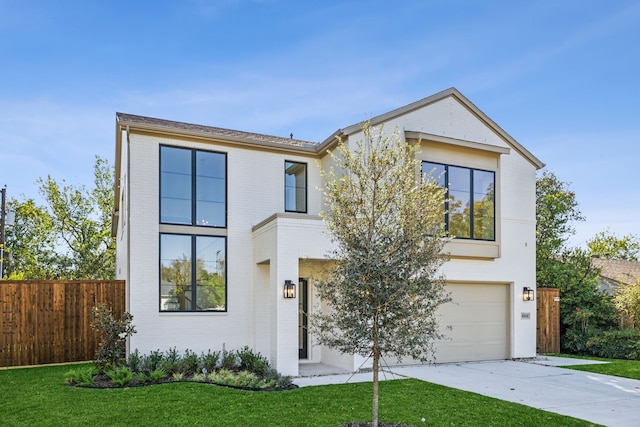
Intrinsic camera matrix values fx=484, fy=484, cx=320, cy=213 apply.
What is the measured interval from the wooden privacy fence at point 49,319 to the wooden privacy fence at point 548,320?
475 inches

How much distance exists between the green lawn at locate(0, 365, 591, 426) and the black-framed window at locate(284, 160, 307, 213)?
16.8ft

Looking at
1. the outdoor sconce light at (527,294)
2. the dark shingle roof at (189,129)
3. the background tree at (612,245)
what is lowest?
the outdoor sconce light at (527,294)

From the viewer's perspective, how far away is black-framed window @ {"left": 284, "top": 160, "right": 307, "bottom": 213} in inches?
499

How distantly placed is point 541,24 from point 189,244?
10658 millimetres

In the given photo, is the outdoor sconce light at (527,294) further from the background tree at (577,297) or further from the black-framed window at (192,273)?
the black-framed window at (192,273)

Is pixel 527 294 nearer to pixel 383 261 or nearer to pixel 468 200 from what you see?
pixel 468 200

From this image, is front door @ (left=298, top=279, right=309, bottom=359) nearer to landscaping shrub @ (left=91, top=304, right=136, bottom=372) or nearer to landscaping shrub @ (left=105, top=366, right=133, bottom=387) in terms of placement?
landscaping shrub @ (left=91, top=304, right=136, bottom=372)

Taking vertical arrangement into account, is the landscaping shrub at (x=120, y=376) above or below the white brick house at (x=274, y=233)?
below

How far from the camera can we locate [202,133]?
1147 cm

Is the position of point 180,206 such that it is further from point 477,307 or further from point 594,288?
point 594,288

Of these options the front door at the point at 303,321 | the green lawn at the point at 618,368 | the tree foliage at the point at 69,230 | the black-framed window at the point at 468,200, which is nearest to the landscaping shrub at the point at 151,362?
the front door at the point at 303,321

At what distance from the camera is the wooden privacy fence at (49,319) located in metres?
11.4

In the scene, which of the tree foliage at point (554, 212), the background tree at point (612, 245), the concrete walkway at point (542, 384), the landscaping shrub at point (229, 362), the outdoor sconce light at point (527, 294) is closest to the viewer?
the concrete walkway at point (542, 384)

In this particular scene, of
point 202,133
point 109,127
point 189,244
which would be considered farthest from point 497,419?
point 109,127
